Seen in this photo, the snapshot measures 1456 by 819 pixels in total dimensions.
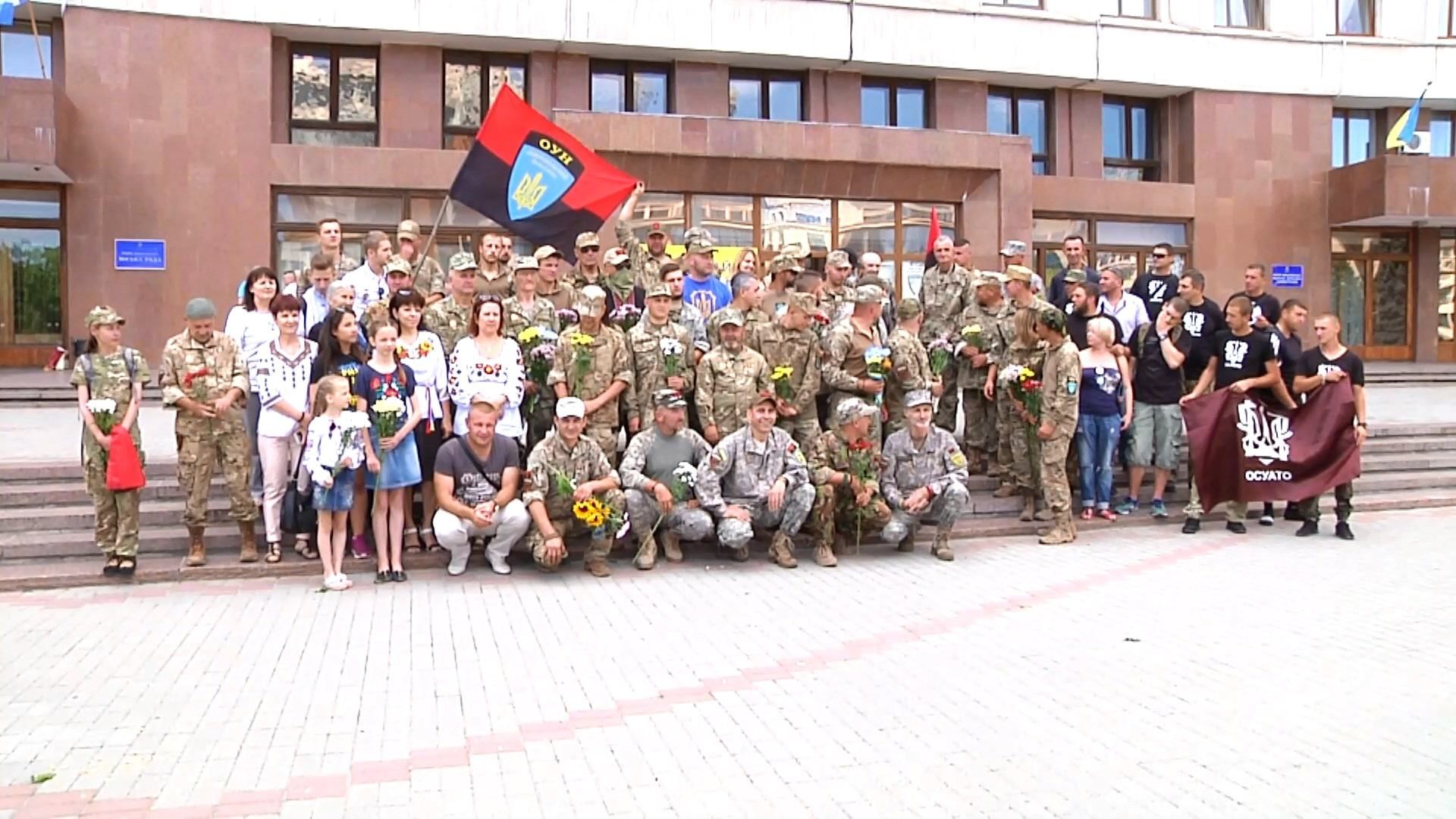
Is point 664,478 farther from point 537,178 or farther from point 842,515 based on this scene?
point 537,178

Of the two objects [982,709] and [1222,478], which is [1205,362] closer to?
[1222,478]

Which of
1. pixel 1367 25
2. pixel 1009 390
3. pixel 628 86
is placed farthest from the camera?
pixel 1367 25

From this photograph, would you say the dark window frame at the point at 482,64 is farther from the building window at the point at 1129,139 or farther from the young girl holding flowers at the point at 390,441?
the young girl holding flowers at the point at 390,441

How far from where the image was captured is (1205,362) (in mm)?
10320

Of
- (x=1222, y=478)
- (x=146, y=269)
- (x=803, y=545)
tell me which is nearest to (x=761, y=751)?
(x=803, y=545)

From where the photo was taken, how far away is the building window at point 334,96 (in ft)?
64.1

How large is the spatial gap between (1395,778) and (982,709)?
1.67 meters

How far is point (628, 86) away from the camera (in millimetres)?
21078

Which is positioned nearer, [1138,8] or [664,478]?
[664,478]

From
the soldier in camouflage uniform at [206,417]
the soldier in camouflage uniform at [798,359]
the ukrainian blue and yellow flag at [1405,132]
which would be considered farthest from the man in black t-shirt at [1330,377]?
the ukrainian blue and yellow flag at [1405,132]

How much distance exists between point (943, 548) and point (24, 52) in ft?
60.9

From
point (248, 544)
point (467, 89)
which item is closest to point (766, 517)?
point (248, 544)

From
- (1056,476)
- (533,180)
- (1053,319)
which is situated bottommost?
(1056,476)

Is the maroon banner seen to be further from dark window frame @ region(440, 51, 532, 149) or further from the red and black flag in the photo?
dark window frame @ region(440, 51, 532, 149)
